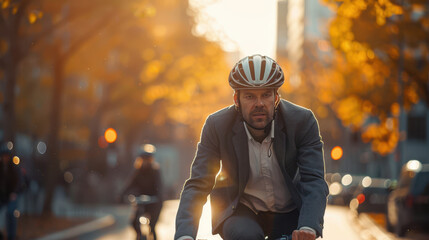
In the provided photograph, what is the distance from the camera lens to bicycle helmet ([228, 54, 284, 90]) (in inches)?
173

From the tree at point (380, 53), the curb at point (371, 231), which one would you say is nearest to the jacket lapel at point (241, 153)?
the tree at point (380, 53)

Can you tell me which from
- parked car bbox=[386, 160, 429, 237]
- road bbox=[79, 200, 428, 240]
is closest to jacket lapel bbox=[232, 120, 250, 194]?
road bbox=[79, 200, 428, 240]

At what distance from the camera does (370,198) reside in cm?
3180

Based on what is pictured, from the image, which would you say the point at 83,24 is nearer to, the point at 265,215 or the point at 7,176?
the point at 7,176

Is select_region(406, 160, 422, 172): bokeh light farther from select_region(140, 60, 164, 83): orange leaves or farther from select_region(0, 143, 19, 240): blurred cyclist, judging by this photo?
select_region(140, 60, 164, 83): orange leaves

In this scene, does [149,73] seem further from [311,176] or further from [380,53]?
[311,176]

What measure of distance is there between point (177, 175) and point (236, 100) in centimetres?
7957

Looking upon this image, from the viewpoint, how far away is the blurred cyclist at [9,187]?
1312cm

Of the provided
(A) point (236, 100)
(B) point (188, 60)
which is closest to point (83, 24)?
(B) point (188, 60)

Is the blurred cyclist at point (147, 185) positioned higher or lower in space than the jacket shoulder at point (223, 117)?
lower

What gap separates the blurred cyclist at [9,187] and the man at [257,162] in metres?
8.98

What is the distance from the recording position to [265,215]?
185 inches

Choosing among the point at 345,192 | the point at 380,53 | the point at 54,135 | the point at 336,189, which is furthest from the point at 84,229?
the point at 336,189

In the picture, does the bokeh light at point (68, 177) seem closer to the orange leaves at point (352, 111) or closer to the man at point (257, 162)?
the orange leaves at point (352, 111)
